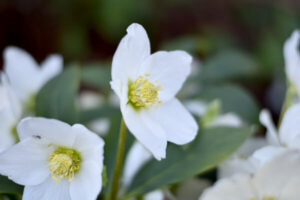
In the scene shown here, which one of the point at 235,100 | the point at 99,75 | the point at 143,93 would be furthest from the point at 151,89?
the point at 99,75

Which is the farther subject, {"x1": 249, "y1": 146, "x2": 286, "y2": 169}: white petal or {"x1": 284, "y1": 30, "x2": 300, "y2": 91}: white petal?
{"x1": 284, "y1": 30, "x2": 300, "y2": 91}: white petal

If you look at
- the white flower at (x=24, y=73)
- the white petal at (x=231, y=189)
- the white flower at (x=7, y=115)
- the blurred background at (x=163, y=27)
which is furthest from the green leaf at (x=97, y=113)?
the blurred background at (x=163, y=27)

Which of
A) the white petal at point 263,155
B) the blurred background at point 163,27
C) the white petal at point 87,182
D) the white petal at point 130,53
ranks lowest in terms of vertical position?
the blurred background at point 163,27

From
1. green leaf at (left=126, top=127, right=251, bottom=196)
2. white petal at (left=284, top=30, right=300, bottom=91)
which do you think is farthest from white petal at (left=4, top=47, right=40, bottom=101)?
white petal at (left=284, top=30, right=300, bottom=91)

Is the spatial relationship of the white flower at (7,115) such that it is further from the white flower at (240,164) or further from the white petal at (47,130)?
the white flower at (240,164)

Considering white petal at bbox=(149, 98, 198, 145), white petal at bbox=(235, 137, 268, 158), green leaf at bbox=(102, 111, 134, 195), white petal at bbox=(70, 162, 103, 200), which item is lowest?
white petal at bbox=(235, 137, 268, 158)

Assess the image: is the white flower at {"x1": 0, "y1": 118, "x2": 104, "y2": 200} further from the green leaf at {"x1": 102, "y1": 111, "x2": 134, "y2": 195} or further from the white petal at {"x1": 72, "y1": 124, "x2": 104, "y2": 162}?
the green leaf at {"x1": 102, "y1": 111, "x2": 134, "y2": 195}

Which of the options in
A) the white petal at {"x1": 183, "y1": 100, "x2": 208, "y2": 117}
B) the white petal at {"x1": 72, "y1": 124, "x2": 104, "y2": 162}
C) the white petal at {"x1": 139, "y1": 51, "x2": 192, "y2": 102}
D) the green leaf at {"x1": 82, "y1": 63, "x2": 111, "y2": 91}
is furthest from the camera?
the green leaf at {"x1": 82, "y1": 63, "x2": 111, "y2": 91}
